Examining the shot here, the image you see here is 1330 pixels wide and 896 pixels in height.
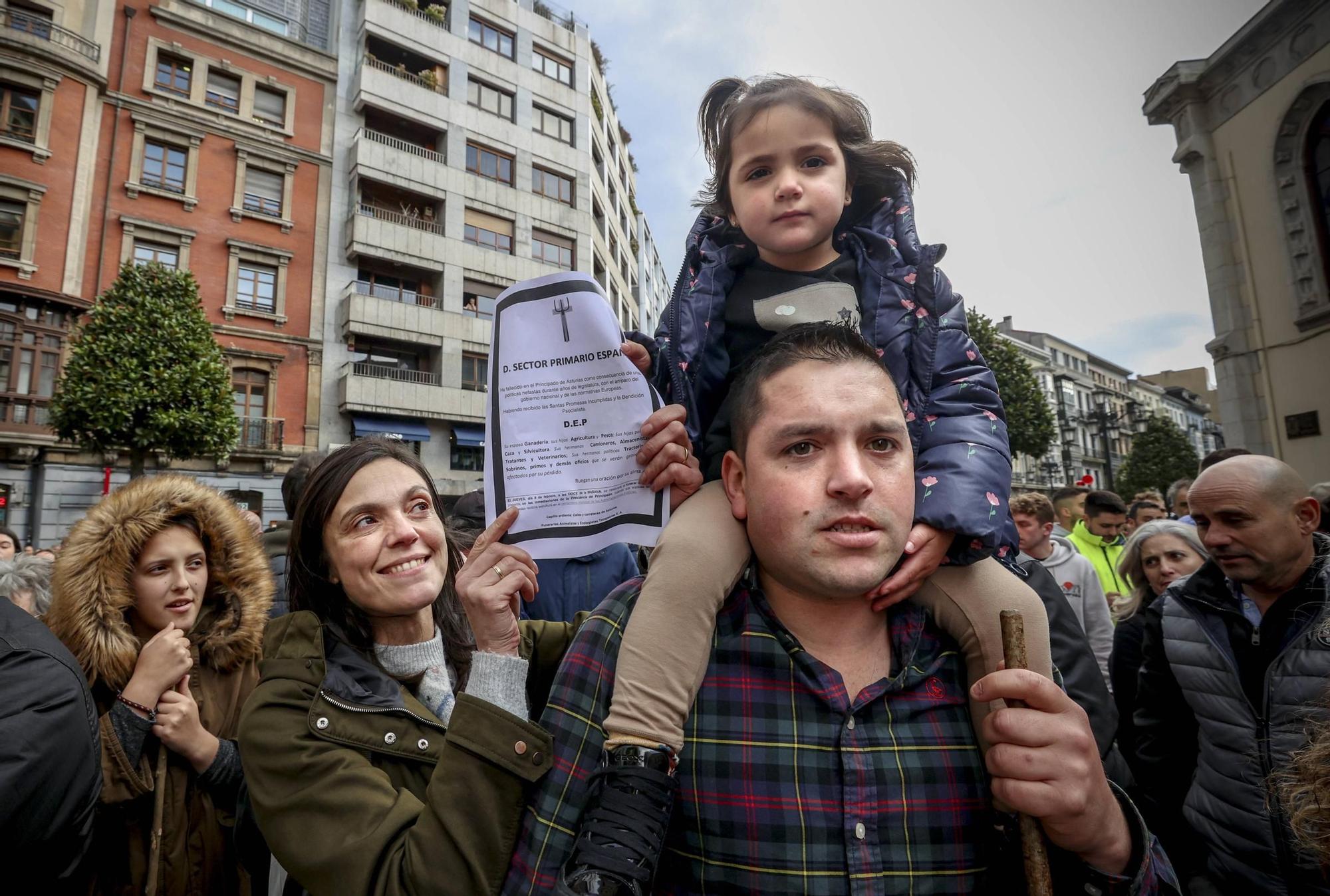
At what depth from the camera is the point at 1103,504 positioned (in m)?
7.13

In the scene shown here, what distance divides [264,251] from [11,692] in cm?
2438

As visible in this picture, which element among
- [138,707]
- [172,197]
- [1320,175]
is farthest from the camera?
[172,197]

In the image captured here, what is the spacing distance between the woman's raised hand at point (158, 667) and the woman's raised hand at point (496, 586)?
1794mm

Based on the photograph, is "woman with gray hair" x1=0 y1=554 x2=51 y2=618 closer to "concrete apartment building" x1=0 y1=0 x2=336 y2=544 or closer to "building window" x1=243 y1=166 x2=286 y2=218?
"concrete apartment building" x1=0 y1=0 x2=336 y2=544

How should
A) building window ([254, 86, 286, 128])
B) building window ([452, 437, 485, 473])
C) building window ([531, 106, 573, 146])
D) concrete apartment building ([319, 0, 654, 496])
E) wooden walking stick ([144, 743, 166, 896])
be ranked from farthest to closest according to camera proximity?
building window ([531, 106, 573, 146])
building window ([452, 437, 485, 473])
concrete apartment building ([319, 0, 654, 496])
building window ([254, 86, 286, 128])
wooden walking stick ([144, 743, 166, 896])

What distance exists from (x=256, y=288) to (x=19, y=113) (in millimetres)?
7145

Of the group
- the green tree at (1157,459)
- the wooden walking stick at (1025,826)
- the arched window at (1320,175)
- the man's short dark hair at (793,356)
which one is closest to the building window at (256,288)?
the man's short dark hair at (793,356)

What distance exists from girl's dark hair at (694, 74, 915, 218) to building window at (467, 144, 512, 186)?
26.1 metres

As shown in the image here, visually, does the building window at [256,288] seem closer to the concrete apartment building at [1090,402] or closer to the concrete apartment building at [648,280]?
the concrete apartment building at [648,280]

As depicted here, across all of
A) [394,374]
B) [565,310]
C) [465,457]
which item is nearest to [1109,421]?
[465,457]

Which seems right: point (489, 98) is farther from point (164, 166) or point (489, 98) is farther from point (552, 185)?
point (164, 166)

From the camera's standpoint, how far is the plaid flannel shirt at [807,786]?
55.3 inches

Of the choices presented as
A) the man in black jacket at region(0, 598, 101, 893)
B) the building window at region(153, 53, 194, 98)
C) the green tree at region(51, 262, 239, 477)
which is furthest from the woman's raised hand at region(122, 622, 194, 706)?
the building window at region(153, 53, 194, 98)

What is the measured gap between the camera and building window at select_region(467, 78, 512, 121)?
2602cm
